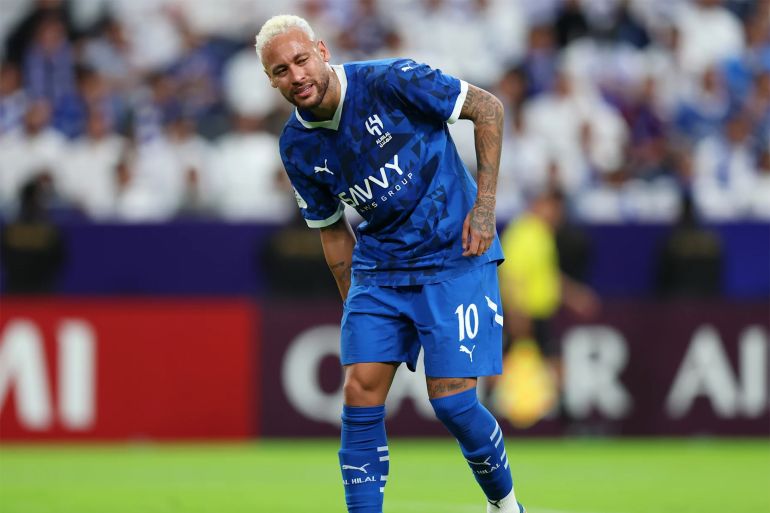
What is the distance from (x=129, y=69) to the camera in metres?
16.6

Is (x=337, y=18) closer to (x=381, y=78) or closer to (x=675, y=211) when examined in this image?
(x=675, y=211)

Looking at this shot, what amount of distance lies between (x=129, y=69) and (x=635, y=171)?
5.67 m

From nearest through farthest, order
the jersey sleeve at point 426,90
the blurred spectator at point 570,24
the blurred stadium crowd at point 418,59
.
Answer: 1. the jersey sleeve at point 426,90
2. the blurred stadium crowd at point 418,59
3. the blurred spectator at point 570,24

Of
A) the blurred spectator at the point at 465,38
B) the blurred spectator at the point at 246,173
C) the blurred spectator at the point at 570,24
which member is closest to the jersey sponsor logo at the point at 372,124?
the blurred spectator at the point at 246,173

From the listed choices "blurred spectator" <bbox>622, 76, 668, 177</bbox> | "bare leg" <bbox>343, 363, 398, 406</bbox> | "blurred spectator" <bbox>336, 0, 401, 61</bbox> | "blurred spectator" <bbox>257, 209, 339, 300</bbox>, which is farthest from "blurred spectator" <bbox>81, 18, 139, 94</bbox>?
"bare leg" <bbox>343, 363, 398, 406</bbox>

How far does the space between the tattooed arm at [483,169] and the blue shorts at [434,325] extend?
170mm

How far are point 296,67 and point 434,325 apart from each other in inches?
48.6

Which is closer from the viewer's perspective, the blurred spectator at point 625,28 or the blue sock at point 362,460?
the blue sock at point 362,460

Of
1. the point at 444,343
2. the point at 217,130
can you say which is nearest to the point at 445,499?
the point at 444,343

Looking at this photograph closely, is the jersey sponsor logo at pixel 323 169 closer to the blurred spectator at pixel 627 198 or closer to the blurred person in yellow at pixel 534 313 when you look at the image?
the blurred person in yellow at pixel 534 313

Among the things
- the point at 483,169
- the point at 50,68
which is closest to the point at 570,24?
the point at 50,68

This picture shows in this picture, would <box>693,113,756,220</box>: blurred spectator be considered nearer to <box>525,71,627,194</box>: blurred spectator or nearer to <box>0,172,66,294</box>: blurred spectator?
<box>525,71,627,194</box>: blurred spectator

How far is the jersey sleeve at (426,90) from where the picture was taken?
6.24 m

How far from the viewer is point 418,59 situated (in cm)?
1650
